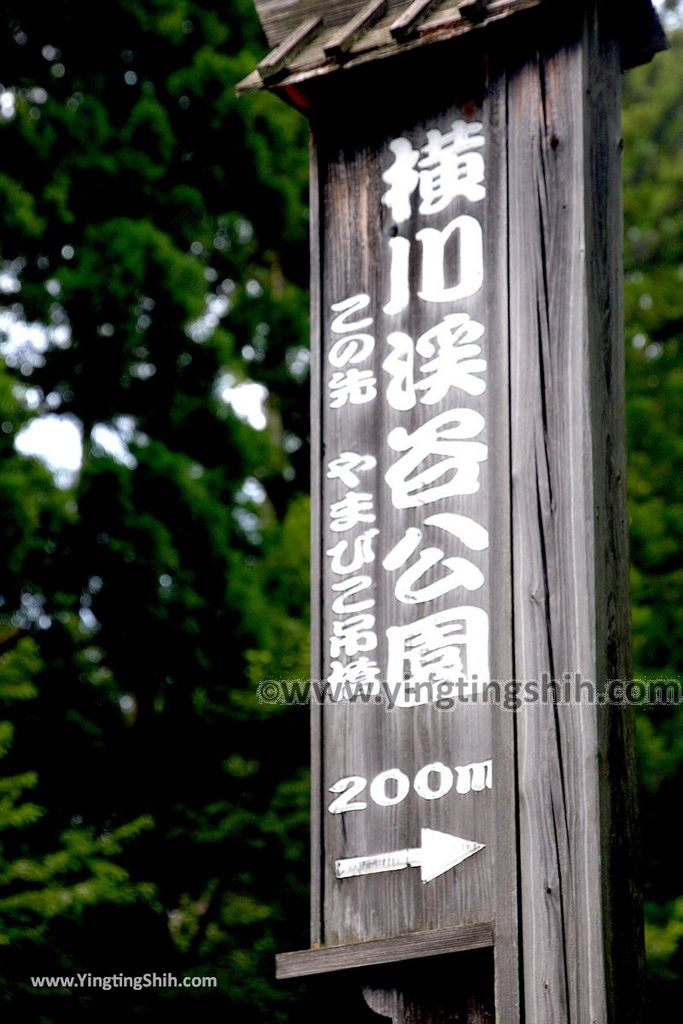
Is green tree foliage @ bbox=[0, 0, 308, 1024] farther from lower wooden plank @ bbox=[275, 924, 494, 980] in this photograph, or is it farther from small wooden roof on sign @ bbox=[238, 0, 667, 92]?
small wooden roof on sign @ bbox=[238, 0, 667, 92]

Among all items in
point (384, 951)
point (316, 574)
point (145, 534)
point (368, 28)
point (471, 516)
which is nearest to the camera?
point (384, 951)

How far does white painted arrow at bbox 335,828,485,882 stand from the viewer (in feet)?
12.1

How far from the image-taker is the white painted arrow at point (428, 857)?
3695 mm

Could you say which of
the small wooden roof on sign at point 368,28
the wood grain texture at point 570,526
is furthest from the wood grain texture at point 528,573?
the small wooden roof on sign at point 368,28

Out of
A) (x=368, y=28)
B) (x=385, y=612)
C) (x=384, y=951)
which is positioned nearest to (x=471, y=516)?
(x=385, y=612)

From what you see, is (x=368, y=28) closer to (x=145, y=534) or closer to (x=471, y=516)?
(x=471, y=516)

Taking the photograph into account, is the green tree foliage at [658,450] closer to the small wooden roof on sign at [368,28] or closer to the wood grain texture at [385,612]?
the wood grain texture at [385,612]

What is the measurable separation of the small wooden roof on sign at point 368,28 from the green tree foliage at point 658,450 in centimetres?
434

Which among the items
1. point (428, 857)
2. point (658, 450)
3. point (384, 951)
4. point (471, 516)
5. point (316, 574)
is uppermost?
point (658, 450)

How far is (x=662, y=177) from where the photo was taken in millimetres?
11734

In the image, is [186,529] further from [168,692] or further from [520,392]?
[520,392]

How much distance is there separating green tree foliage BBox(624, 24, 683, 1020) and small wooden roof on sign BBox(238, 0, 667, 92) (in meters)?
4.34

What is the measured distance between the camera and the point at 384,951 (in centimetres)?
370

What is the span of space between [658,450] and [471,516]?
611 centimetres
